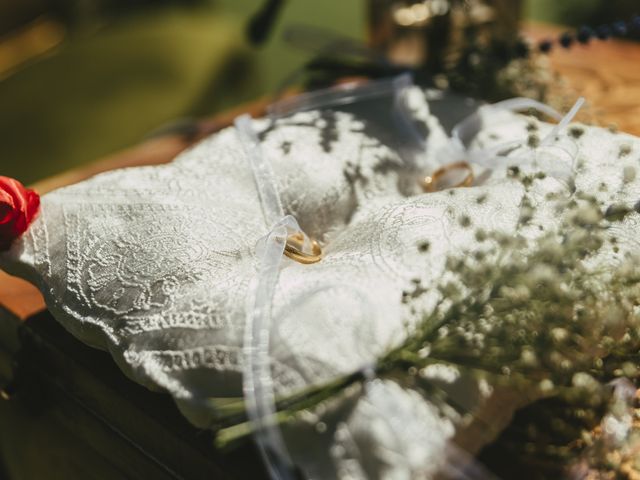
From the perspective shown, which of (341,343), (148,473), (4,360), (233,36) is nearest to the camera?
(341,343)

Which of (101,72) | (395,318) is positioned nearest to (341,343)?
(395,318)

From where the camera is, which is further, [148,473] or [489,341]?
[148,473]

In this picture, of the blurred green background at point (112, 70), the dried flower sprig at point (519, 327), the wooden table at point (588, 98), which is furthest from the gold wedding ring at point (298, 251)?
the blurred green background at point (112, 70)

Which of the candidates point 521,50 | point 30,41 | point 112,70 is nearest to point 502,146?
point 521,50

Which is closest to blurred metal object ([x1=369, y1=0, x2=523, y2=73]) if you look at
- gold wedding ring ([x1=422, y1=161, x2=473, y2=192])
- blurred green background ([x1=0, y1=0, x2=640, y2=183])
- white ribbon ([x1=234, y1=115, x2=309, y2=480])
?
gold wedding ring ([x1=422, y1=161, x2=473, y2=192])

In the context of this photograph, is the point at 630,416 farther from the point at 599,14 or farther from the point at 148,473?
the point at 599,14

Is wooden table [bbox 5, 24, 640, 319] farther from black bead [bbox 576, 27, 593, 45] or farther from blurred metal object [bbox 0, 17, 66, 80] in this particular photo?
blurred metal object [bbox 0, 17, 66, 80]

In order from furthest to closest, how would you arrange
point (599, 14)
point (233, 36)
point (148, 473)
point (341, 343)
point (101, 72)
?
point (233, 36), point (101, 72), point (599, 14), point (148, 473), point (341, 343)
